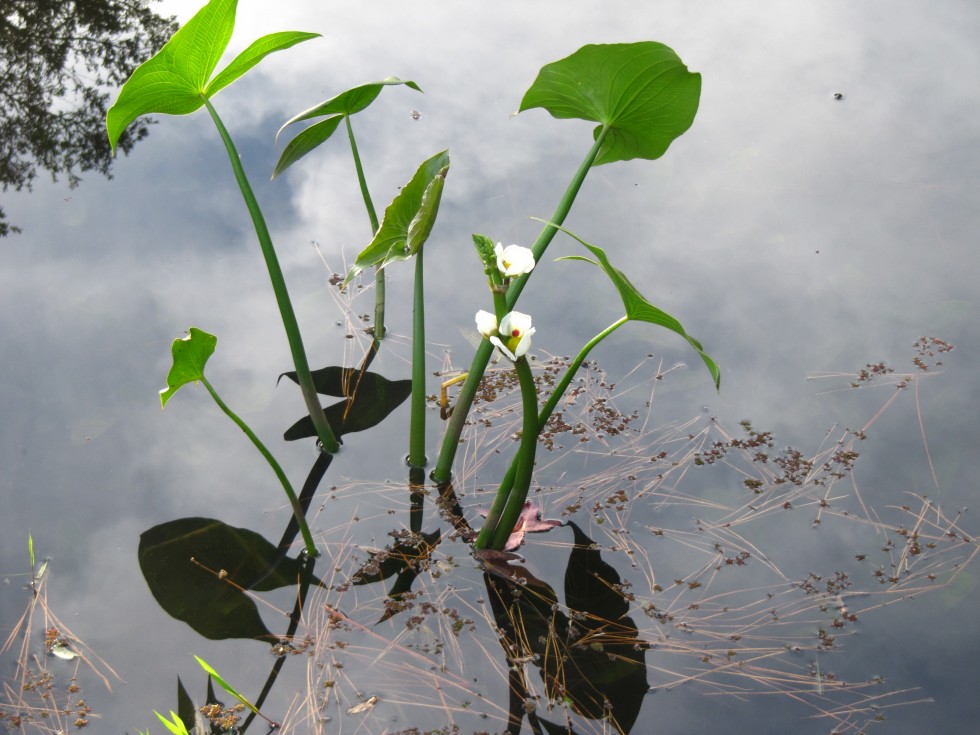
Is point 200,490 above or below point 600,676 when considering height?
above

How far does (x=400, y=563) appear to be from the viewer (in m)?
1.88

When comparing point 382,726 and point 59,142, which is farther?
point 59,142

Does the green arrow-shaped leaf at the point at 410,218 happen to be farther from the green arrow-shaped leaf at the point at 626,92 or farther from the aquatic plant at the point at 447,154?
the green arrow-shaped leaf at the point at 626,92

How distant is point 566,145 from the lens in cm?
305

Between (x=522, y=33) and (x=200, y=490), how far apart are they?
236cm

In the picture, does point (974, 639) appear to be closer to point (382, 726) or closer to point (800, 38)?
point (382, 726)

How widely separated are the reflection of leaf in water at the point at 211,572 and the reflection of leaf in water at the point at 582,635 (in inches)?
18.8

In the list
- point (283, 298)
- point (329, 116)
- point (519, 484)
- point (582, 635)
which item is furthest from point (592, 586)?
point (329, 116)

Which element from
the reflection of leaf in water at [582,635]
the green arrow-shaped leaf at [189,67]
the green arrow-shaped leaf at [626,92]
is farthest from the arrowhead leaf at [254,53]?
the reflection of leaf in water at [582,635]

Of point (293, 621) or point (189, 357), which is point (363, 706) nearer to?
point (293, 621)

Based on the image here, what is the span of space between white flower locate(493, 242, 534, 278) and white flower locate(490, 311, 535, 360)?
0.07m

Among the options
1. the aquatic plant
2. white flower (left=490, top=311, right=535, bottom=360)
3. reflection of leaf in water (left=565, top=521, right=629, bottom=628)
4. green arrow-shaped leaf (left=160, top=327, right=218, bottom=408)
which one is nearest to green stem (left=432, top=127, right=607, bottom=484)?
the aquatic plant

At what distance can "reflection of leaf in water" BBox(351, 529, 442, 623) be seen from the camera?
184 centimetres

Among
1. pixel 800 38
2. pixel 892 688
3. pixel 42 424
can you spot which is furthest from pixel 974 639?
pixel 800 38
